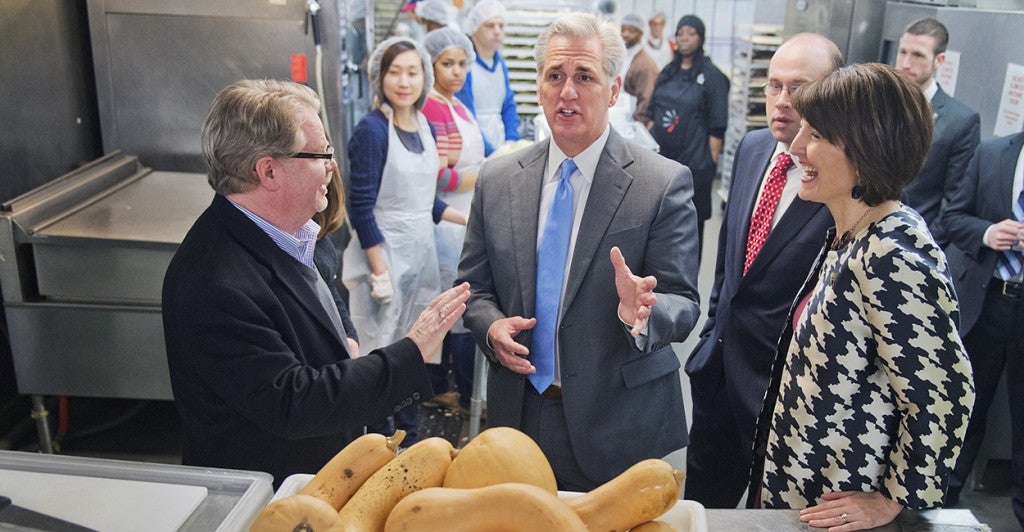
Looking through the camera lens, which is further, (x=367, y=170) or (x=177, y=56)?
(x=177, y=56)

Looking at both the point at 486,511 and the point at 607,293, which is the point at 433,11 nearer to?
the point at 607,293

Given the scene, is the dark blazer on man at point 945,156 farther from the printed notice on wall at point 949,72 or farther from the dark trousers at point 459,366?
the dark trousers at point 459,366

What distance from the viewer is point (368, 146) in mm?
3641

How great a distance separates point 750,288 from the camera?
232cm

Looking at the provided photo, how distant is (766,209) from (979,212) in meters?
1.50

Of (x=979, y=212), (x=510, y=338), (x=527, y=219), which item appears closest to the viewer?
(x=510, y=338)

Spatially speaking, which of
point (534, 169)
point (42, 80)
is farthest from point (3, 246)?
point (534, 169)

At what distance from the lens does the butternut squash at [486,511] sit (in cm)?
100

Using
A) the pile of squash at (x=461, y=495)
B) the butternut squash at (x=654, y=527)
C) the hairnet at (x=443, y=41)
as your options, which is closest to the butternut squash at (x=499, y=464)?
the pile of squash at (x=461, y=495)

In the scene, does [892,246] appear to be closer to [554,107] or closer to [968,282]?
[554,107]

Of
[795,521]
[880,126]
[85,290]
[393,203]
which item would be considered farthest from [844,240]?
[85,290]

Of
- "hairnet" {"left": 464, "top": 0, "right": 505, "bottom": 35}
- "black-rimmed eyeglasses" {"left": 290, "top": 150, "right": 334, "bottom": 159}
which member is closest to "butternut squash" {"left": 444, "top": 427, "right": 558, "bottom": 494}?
"black-rimmed eyeglasses" {"left": 290, "top": 150, "right": 334, "bottom": 159}

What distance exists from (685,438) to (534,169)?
31.0 inches

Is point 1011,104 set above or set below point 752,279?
above
